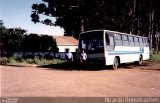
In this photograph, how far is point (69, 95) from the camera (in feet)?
35.4

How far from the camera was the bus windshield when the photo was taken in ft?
71.2

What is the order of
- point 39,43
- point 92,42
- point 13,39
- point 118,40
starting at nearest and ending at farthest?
point 92,42, point 118,40, point 39,43, point 13,39

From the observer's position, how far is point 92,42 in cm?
2220

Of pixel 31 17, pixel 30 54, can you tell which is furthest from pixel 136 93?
pixel 30 54

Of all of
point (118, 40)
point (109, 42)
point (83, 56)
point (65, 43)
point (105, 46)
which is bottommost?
point (83, 56)

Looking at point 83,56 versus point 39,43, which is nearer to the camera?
point 83,56

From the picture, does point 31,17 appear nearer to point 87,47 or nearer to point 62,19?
point 62,19

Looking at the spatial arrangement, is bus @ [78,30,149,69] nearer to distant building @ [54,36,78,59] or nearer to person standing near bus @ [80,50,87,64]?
person standing near bus @ [80,50,87,64]

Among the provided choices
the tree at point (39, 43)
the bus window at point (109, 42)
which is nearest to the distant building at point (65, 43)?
the tree at point (39, 43)

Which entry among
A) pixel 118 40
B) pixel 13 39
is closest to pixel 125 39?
pixel 118 40

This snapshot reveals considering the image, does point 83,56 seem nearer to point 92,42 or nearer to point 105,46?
Answer: point 92,42

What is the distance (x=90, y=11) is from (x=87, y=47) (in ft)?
37.5

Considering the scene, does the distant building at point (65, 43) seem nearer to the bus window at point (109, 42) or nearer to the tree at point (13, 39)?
the tree at point (13, 39)

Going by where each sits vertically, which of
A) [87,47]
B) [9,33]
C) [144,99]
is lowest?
[144,99]
